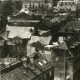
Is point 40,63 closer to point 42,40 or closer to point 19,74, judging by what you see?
point 19,74

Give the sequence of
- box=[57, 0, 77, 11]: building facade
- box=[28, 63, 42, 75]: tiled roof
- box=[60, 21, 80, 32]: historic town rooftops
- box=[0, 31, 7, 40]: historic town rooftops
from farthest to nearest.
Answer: box=[57, 0, 77, 11]: building facade < box=[60, 21, 80, 32]: historic town rooftops < box=[0, 31, 7, 40]: historic town rooftops < box=[28, 63, 42, 75]: tiled roof

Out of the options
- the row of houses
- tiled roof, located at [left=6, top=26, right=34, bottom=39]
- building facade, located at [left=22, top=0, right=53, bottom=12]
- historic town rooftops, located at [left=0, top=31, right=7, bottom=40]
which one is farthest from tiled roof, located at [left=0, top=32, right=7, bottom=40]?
building facade, located at [left=22, top=0, right=53, bottom=12]

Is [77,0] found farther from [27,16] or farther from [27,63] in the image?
[27,63]

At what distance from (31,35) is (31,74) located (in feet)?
133

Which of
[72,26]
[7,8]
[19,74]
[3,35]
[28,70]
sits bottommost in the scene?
[3,35]

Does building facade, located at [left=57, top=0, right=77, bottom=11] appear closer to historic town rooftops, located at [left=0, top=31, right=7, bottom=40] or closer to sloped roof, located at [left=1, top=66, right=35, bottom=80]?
historic town rooftops, located at [left=0, top=31, right=7, bottom=40]

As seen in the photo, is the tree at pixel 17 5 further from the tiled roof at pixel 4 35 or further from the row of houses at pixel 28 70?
the row of houses at pixel 28 70

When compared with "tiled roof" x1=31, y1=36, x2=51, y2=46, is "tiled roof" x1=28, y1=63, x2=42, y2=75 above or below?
above

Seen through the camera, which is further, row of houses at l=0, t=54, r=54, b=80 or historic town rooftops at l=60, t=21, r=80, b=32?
historic town rooftops at l=60, t=21, r=80, b=32

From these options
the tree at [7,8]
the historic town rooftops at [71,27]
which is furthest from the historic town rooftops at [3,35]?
the tree at [7,8]

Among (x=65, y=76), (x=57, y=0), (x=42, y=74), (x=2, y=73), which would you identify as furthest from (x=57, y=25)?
(x=57, y=0)

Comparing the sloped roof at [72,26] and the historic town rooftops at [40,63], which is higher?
the historic town rooftops at [40,63]

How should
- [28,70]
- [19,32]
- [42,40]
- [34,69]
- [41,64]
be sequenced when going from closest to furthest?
[28,70] → [34,69] → [41,64] → [42,40] → [19,32]

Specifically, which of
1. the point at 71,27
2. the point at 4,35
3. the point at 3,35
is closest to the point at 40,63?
the point at 4,35
